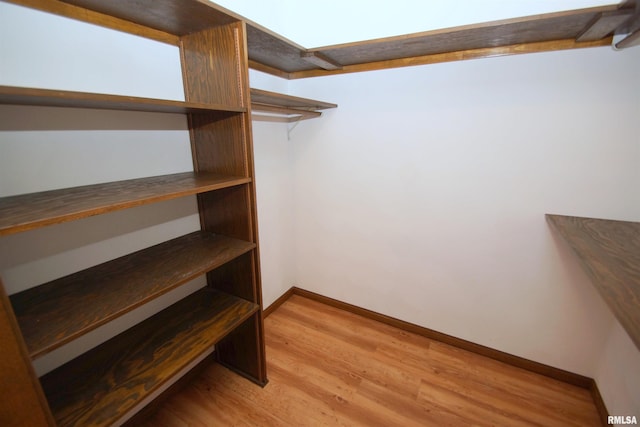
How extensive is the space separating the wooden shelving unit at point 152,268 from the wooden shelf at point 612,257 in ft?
4.64

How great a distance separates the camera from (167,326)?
1401mm

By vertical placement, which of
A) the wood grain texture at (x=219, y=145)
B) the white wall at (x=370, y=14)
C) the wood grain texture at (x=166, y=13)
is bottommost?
the wood grain texture at (x=219, y=145)

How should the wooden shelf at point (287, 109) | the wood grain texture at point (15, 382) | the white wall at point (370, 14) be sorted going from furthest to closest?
the wooden shelf at point (287, 109) → the white wall at point (370, 14) → the wood grain texture at point (15, 382)

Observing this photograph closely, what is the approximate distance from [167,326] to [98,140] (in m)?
0.94

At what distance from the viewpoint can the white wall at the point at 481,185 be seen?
1428 mm

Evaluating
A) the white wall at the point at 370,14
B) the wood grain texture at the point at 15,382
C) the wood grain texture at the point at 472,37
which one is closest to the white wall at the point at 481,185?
the wood grain texture at the point at 472,37

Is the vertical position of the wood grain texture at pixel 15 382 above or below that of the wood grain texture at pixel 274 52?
below

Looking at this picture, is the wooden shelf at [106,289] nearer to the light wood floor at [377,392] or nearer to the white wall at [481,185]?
the light wood floor at [377,392]

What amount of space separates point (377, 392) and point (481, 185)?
4.76ft

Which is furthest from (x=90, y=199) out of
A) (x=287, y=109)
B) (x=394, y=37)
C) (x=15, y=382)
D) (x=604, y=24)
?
(x=604, y=24)

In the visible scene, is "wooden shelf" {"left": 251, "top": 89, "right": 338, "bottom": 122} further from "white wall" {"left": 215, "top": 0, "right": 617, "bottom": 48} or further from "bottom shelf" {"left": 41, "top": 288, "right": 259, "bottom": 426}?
"bottom shelf" {"left": 41, "top": 288, "right": 259, "bottom": 426}

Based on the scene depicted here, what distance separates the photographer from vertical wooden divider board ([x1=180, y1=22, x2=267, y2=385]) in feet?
4.15

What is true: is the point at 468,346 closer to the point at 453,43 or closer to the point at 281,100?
the point at 453,43

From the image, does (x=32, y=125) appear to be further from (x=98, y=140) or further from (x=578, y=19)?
(x=578, y=19)
